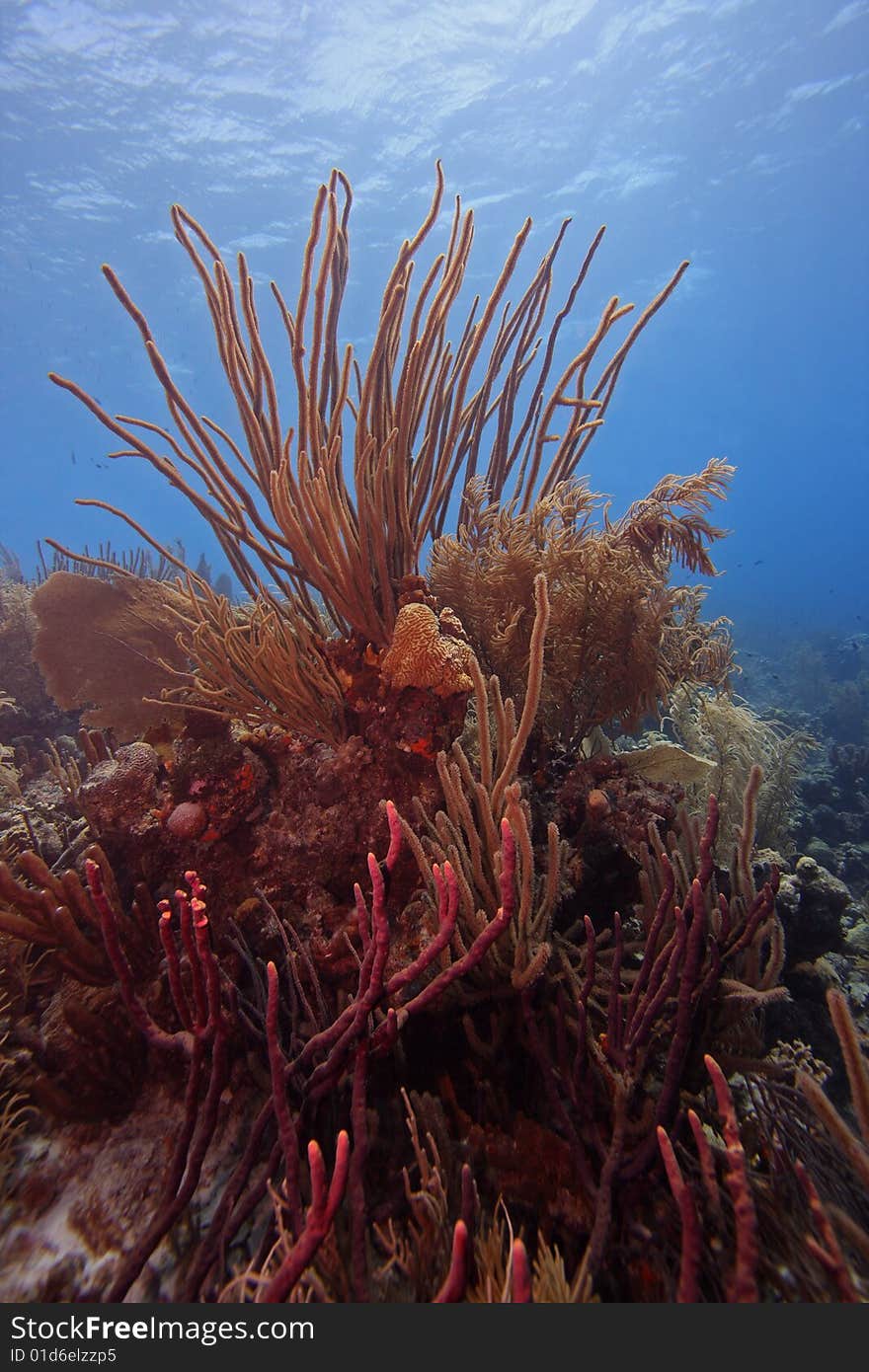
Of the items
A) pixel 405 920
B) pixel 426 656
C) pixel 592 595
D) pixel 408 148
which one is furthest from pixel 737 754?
pixel 408 148

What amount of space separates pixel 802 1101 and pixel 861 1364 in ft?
2.26

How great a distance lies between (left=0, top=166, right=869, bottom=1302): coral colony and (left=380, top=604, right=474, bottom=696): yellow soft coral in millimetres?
18

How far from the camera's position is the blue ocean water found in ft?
71.0

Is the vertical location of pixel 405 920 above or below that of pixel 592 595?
below

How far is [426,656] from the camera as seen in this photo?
2742mm

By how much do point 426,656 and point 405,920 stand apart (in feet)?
4.01

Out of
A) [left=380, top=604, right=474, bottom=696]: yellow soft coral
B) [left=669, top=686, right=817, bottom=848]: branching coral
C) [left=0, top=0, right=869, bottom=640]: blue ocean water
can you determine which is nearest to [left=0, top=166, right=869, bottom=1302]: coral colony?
[left=380, top=604, right=474, bottom=696]: yellow soft coral

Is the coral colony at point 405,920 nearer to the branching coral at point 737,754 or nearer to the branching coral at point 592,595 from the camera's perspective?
the branching coral at point 592,595

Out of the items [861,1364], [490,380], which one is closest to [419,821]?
[861,1364]

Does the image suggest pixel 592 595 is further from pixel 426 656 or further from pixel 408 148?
pixel 408 148

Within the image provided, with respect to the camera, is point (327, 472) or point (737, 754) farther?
point (737, 754)

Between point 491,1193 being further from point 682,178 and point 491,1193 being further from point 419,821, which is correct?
point 682,178

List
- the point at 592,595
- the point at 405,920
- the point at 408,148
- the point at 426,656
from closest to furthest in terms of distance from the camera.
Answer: the point at 405,920 < the point at 426,656 < the point at 592,595 < the point at 408,148

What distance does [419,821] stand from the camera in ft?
9.09
